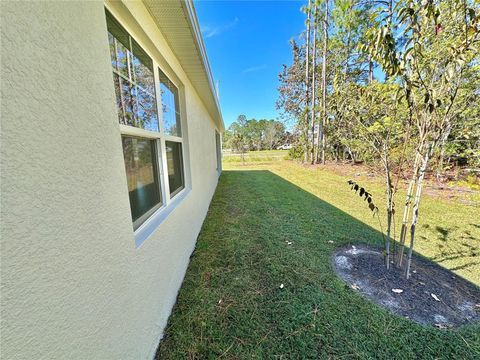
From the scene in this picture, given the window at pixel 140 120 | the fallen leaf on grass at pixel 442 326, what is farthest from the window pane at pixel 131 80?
the fallen leaf on grass at pixel 442 326

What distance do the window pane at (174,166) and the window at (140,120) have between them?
156 millimetres

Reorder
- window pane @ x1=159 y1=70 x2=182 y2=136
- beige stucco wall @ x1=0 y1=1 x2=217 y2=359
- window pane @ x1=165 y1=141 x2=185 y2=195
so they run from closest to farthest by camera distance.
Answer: beige stucco wall @ x1=0 y1=1 x2=217 y2=359
window pane @ x1=159 y1=70 x2=182 y2=136
window pane @ x1=165 y1=141 x2=185 y2=195

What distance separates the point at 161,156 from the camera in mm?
2361

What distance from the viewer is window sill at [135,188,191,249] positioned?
157 cm

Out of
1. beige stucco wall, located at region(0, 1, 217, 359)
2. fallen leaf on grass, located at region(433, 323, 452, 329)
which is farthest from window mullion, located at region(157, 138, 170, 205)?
fallen leaf on grass, located at region(433, 323, 452, 329)

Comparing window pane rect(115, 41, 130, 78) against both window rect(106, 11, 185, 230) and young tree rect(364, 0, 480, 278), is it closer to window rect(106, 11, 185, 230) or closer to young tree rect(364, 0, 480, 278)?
window rect(106, 11, 185, 230)

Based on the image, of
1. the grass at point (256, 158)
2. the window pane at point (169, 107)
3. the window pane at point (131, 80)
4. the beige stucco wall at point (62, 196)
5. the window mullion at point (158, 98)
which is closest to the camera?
the beige stucco wall at point (62, 196)

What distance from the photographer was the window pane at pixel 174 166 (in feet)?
9.12

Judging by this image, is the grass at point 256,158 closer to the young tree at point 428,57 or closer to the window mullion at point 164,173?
the window mullion at point 164,173

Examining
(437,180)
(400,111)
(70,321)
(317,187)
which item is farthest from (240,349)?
(437,180)

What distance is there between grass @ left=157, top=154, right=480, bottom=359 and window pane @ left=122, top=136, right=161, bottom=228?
1.15 meters

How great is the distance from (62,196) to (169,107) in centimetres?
231

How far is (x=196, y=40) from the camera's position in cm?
233

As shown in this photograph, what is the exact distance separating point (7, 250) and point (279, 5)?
12.2 m
